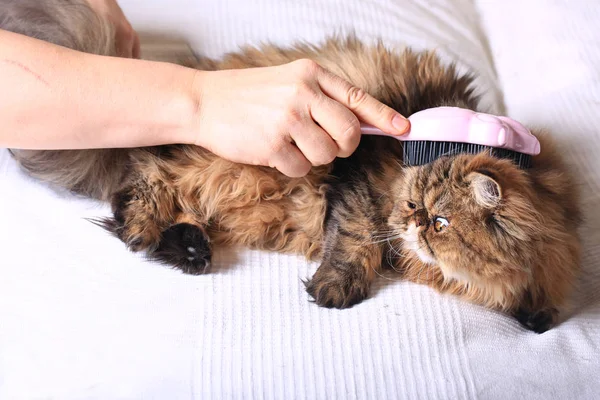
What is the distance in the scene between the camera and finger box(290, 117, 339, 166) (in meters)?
1.19

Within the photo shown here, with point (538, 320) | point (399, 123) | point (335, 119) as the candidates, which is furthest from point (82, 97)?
point (538, 320)

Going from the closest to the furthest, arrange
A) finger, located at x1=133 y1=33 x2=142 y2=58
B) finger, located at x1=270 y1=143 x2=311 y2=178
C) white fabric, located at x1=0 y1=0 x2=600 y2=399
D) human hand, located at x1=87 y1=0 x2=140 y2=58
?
1. white fabric, located at x1=0 y1=0 x2=600 y2=399
2. finger, located at x1=270 y1=143 x2=311 y2=178
3. human hand, located at x1=87 y1=0 x2=140 y2=58
4. finger, located at x1=133 y1=33 x2=142 y2=58

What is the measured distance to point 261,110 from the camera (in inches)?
47.2

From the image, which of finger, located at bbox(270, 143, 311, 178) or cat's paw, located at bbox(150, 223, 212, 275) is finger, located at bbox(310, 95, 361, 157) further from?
cat's paw, located at bbox(150, 223, 212, 275)

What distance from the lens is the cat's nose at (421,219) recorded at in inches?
50.8

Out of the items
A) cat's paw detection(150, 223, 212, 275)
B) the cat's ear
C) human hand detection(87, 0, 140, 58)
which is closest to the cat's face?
the cat's ear

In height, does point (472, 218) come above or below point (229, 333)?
above

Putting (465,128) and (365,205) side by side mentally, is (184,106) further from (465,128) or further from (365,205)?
(465,128)

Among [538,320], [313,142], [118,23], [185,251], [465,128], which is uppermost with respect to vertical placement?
[465,128]

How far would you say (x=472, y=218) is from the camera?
1.23 metres

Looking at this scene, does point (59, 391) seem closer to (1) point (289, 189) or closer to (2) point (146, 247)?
(2) point (146, 247)

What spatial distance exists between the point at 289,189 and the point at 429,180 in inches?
15.7

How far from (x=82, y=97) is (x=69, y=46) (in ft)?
0.96

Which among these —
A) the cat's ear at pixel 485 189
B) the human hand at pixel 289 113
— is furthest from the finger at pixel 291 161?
the cat's ear at pixel 485 189
